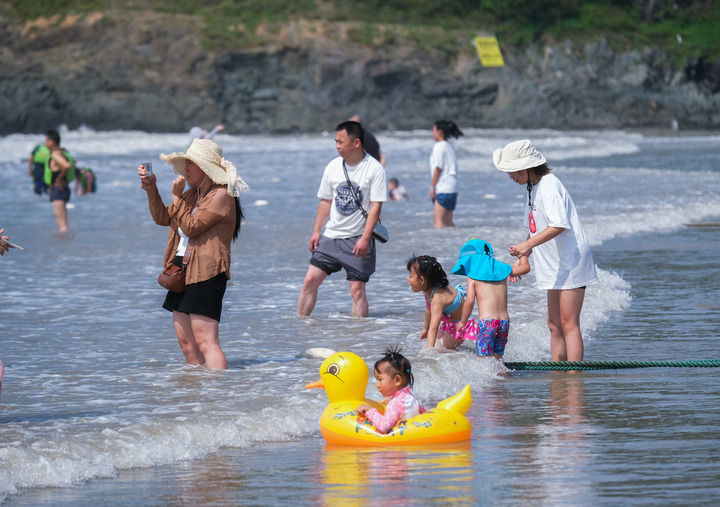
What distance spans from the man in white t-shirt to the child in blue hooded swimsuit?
1.84 metres

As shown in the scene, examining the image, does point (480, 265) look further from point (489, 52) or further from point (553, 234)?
point (489, 52)

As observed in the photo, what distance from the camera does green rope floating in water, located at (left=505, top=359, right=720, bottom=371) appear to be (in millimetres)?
7352

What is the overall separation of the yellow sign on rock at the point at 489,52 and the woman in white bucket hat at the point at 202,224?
5215 cm

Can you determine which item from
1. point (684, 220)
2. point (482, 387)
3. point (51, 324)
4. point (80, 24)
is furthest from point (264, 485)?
Answer: point (80, 24)

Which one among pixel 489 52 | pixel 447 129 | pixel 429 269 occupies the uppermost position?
pixel 489 52

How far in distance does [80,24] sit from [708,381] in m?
52.2

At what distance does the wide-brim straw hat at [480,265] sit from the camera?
7.68 metres

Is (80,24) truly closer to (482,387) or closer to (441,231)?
(441,231)

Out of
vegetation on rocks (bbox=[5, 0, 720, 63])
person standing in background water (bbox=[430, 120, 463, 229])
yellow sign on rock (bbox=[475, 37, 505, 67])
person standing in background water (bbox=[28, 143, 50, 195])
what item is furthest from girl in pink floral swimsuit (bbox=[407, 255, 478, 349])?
yellow sign on rock (bbox=[475, 37, 505, 67])

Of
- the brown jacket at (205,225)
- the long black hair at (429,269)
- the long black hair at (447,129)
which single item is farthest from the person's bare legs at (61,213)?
the long black hair at (429,269)

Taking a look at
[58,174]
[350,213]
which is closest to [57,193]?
[58,174]

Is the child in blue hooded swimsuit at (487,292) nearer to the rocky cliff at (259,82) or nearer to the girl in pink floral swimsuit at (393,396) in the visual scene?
the girl in pink floral swimsuit at (393,396)

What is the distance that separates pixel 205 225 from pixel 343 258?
8.61ft

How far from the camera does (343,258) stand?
9695 millimetres
